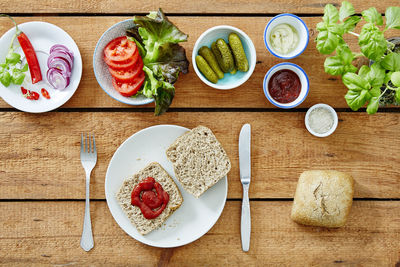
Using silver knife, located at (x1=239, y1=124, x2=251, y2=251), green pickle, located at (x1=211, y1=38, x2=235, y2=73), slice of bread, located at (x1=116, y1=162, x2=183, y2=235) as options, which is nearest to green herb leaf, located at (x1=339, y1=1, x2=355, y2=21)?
green pickle, located at (x1=211, y1=38, x2=235, y2=73)

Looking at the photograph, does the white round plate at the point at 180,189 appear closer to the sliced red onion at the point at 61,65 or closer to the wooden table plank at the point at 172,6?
the sliced red onion at the point at 61,65

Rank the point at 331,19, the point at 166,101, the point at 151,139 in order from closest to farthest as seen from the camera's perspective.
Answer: the point at 331,19
the point at 166,101
the point at 151,139

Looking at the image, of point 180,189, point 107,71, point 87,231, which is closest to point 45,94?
point 107,71

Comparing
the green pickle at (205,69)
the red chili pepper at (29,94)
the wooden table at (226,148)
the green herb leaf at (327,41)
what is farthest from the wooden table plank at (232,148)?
the green herb leaf at (327,41)

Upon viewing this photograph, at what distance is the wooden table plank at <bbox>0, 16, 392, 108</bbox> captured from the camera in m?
1.69

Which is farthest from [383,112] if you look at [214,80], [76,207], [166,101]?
[76,207]

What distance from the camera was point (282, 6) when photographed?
5.60 ft

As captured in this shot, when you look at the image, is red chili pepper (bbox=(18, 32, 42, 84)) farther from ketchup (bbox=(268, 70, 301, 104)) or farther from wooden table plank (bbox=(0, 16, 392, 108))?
ketchup (bbox=(268, 70, 301, 104))

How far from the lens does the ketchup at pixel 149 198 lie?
161 cm

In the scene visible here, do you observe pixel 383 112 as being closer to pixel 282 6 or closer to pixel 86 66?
pixel 282 6

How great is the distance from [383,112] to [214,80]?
0.91 metres

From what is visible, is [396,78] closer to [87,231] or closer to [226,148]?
[226,148]

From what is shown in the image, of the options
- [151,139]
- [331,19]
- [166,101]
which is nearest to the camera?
[331,19]

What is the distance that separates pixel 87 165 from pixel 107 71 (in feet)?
1.58
